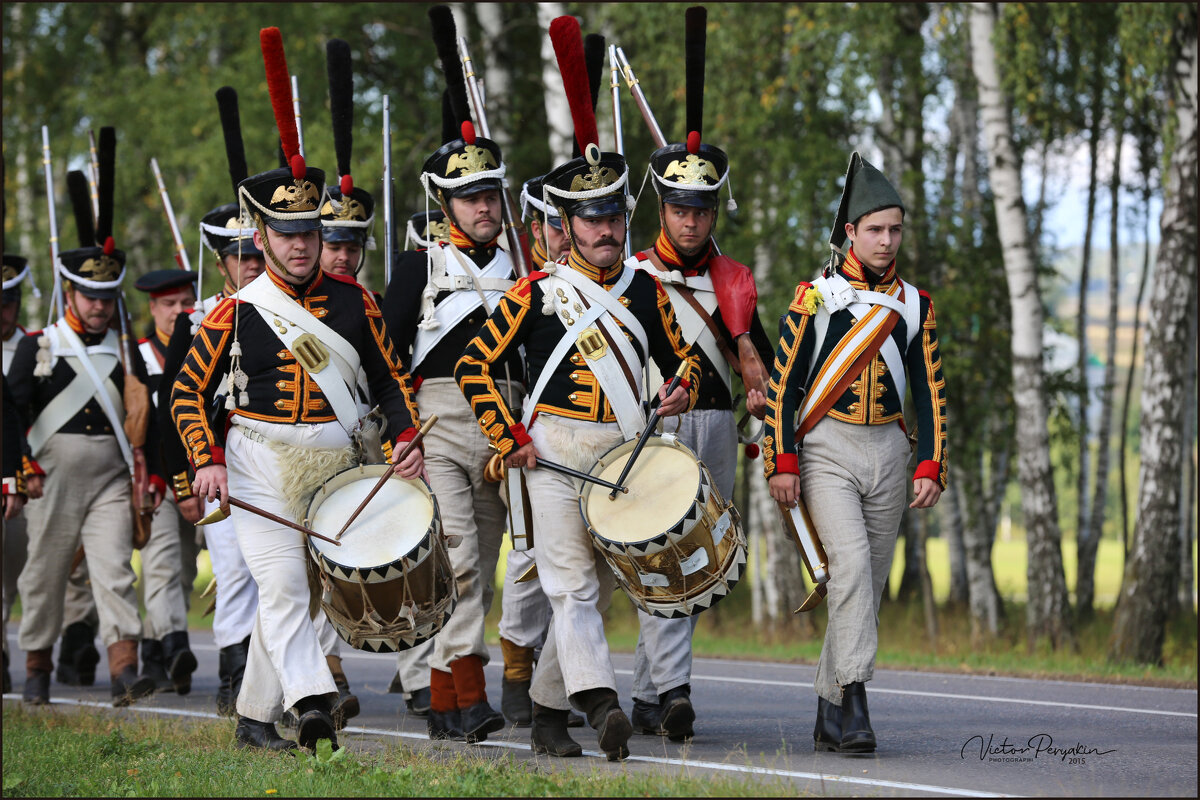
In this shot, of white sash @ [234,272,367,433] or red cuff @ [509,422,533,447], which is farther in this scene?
white sash @ [234,272,367,433]

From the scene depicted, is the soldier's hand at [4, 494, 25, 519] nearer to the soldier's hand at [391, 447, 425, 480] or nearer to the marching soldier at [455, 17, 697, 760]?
the soldier's hand at [391, 447, 425, 480]

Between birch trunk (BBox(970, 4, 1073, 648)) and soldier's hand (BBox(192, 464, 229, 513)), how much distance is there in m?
9.19

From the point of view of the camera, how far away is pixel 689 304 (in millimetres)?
8070

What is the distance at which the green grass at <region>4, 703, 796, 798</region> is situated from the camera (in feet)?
19.4

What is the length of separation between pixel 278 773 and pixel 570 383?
2153 mm

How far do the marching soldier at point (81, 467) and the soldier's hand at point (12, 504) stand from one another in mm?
555

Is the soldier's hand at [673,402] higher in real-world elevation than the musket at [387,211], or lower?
lower

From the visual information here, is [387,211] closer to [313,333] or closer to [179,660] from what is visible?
[313,333]

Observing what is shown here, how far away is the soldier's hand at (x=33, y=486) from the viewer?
9727 millimetres

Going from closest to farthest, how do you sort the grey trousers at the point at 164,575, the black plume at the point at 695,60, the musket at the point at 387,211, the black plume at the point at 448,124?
the black plume at the point at 695,60, the black plume at the point at 448,124, the musket at the point at 387,211, the grey trousers at the point at 164,575

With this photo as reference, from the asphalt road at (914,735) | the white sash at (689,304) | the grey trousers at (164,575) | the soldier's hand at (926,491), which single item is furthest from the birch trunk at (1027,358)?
the grey trousers at (164,575)

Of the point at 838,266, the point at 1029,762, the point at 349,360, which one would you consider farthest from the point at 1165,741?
the point at 349,360

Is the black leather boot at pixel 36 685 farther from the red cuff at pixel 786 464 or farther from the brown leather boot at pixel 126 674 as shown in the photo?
the red cuff at pixel 786 464

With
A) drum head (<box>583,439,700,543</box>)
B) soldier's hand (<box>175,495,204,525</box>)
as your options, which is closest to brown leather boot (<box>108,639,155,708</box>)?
soldier's hand (<box>175,495,204,525</box>)
